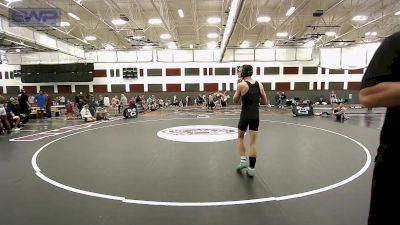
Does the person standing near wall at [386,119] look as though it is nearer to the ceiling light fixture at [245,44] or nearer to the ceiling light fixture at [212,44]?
the ceiling light fixture at [212,44]

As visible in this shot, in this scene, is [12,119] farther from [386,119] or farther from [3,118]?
[386,119]

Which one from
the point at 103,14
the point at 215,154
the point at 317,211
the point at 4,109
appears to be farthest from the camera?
the point at 103,14

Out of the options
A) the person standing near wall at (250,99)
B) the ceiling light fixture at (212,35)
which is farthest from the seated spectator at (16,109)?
the ceiling light fixture at (212,35)

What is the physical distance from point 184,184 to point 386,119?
119 inches

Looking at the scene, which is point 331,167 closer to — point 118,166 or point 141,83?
point 118,166

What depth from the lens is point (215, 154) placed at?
17.9 feet

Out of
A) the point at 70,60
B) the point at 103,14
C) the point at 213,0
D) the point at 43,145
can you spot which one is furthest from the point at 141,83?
the point at 43,145

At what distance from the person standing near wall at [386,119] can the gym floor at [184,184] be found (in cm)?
169

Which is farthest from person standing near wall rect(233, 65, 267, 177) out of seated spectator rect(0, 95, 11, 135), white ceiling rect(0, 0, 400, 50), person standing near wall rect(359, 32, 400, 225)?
white ceiling rect(0, 0, 400, 50)

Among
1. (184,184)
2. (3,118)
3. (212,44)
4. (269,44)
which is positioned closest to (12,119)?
(3,118)

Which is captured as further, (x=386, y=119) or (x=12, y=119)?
(x=12, y=119)

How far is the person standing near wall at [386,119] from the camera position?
0.97 metres

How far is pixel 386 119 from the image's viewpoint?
1.07 m

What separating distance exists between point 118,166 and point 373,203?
4261 mm
